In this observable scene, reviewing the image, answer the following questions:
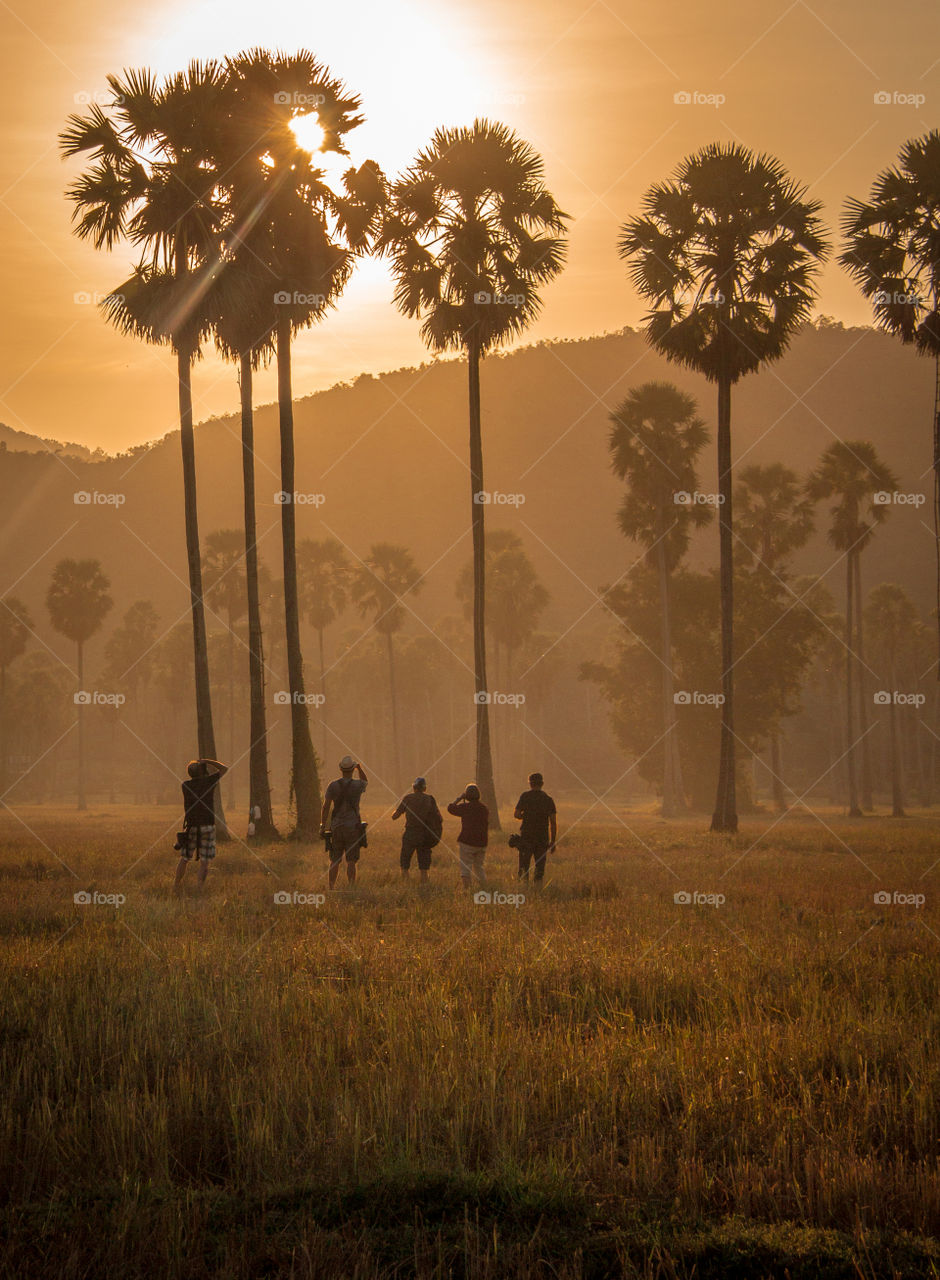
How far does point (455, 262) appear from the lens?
29984 mm

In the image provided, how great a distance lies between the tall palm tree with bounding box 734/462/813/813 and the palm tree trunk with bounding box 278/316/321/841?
114ft

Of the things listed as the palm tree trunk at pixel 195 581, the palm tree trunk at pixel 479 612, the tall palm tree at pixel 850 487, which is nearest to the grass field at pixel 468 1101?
the palm tree trunk at pixel 195 581

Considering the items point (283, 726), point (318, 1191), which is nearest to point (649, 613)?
point (318, 1191)

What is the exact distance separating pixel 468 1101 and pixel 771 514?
54880 mm

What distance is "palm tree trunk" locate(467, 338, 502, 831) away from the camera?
28.2 meters

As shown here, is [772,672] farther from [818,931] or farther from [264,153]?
[818,931]

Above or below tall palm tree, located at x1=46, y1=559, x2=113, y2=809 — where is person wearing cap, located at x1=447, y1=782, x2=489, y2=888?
below

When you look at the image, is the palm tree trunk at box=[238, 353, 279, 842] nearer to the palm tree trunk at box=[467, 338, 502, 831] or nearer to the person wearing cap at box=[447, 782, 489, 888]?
the palm tree trunk at box=[467, 338, 502, 831]

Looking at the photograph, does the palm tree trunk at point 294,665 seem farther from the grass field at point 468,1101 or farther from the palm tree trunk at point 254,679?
the grass field at point 468,1101

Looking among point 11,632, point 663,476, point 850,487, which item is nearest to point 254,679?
point 663,476

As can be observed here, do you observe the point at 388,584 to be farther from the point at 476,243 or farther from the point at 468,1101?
the point at 468,1101

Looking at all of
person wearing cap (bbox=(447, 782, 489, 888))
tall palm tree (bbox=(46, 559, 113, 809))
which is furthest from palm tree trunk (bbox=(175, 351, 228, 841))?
tall palm tree (bbox=(46, 559, 113, 809))

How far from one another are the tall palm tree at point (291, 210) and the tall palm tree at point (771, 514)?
111 feet

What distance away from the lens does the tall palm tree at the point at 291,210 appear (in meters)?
25.4
